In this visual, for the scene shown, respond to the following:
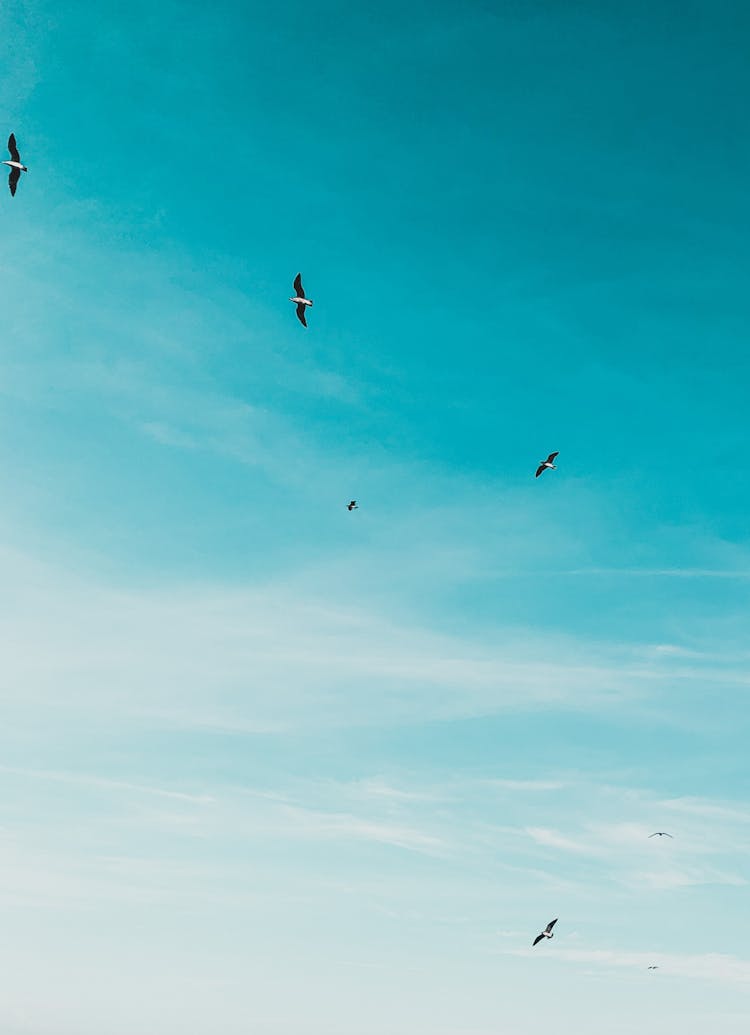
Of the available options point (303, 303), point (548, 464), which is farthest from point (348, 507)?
point (303, 303)

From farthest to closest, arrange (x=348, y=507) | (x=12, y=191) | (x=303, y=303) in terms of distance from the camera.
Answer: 1. (x=348, y=507)
2. (x=303, y=303)
3. (x=12, y=191)

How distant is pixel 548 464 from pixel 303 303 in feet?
117

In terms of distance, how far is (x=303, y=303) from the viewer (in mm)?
81938

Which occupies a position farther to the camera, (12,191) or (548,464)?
(548,464)

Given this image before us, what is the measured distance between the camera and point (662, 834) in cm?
9931

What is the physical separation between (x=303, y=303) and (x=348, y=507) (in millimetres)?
33295

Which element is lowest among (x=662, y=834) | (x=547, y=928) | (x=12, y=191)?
(x=547, y=928)

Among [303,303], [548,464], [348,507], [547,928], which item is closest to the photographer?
[303,303]

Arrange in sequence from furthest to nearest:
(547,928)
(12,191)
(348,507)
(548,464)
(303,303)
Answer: (348,507) → (548,464) → (547,928) → (303,303) → (12,191)

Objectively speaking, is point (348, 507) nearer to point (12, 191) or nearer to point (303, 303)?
point (303, 303)

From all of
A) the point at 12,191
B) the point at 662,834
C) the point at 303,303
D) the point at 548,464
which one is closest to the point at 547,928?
the point at 662,834

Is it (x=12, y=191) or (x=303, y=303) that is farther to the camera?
(x=303, y=303)

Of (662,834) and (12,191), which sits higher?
(12,191)

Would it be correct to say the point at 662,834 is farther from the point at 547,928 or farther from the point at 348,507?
the point at 348,507
